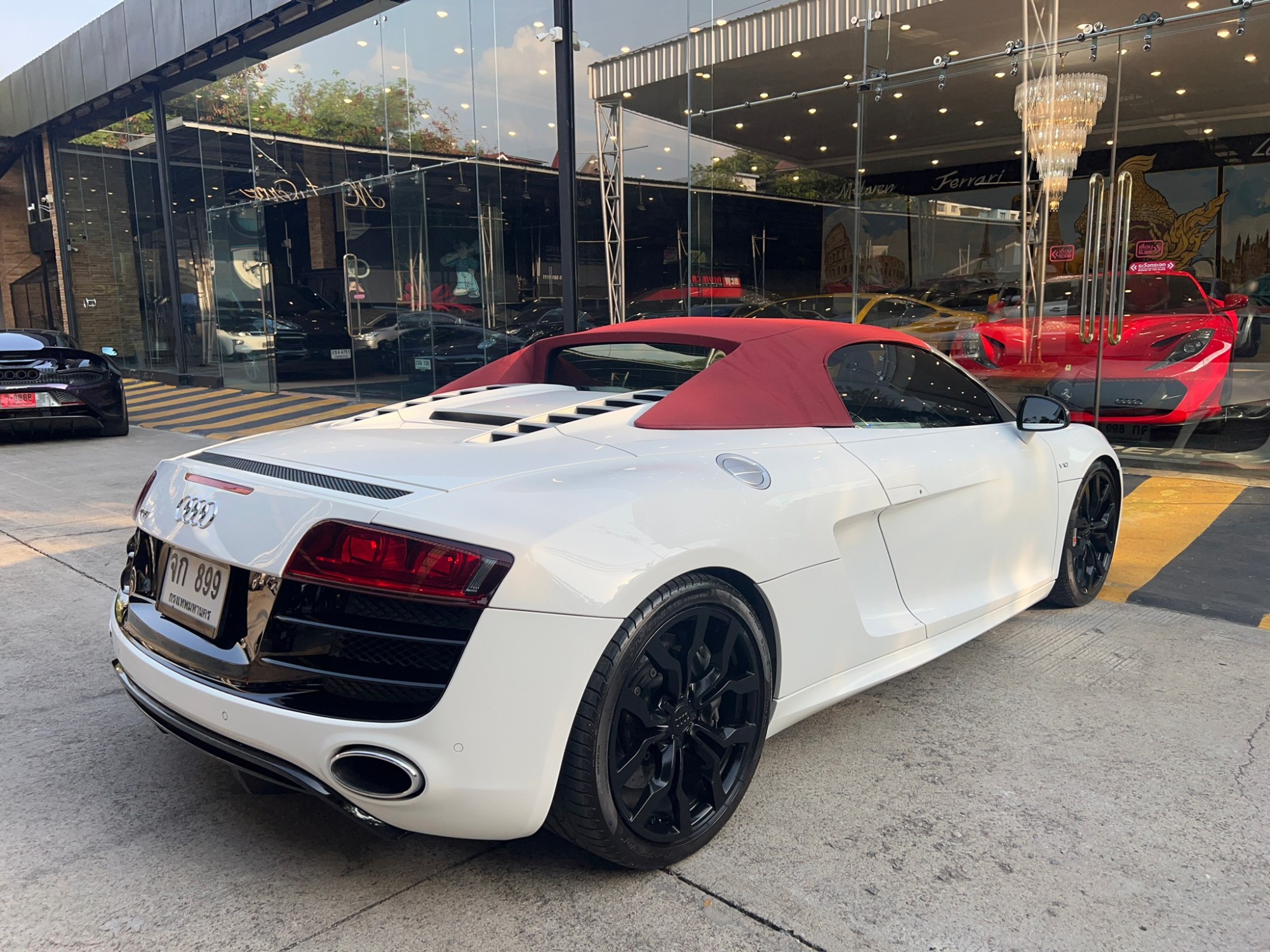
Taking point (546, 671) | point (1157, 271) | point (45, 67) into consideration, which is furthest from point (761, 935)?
point (45, 67)

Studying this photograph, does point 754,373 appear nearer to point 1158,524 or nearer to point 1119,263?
point 1158,524

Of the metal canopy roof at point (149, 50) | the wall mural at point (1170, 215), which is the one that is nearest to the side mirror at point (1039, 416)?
the wall mural at point (1170, 215)

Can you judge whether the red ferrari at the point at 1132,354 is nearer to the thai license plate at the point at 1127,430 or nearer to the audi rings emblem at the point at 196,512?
the thai license plate at the point at 1127,430

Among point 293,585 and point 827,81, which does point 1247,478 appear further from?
point 293,585

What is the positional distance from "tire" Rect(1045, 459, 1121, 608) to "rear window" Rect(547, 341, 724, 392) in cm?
183

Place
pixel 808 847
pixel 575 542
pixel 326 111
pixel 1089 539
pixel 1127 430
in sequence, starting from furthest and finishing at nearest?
1. pixel 326 111
2. pixel 1127 430
3. pixel 1089 539
4. pixel 808 847
5. pixel 575 542

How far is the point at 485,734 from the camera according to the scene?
192 centimetres

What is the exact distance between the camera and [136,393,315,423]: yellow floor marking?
44.2 ft

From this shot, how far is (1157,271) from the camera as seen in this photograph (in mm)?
8242

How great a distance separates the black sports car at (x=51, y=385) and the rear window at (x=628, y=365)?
8377mm

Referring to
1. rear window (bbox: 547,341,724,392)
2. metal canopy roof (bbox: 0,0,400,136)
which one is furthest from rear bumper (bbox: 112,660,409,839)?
metal canopy roof (bbox: 0,0,400,136)

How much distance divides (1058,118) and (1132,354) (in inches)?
84.1

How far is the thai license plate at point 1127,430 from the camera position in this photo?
822 cm

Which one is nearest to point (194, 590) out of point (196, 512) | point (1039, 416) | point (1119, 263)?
point (196, 512)
